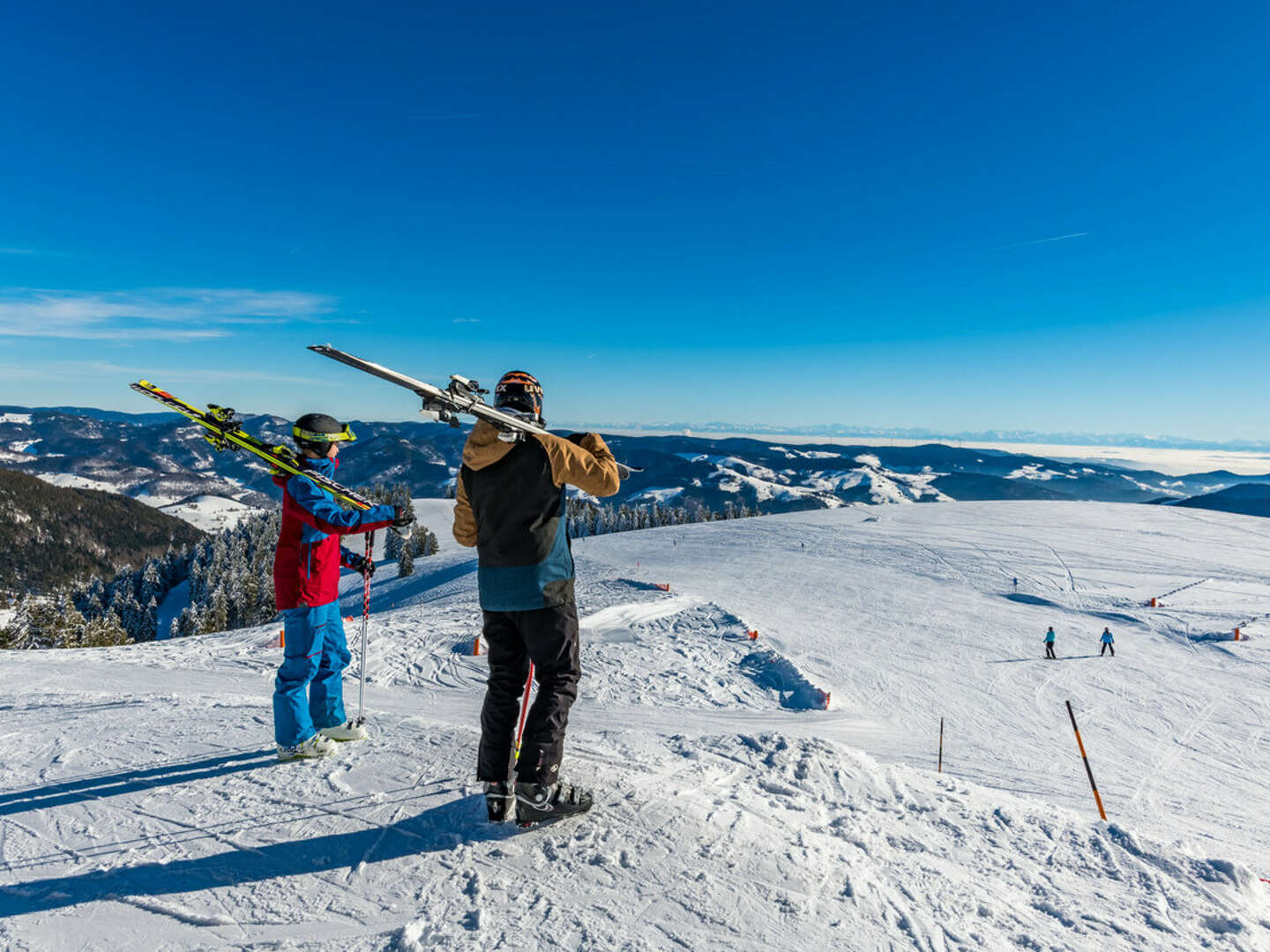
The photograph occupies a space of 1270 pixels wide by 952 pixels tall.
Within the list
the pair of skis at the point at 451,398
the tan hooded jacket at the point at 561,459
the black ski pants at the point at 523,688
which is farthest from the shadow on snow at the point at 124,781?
the pair of skis at the point at 451,398

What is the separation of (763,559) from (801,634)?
18.4 m

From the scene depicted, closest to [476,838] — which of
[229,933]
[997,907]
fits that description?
[229,933]

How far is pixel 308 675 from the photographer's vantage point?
17.6 feet

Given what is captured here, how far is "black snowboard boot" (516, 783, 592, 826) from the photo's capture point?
3979 mm

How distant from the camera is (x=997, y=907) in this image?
3.47m

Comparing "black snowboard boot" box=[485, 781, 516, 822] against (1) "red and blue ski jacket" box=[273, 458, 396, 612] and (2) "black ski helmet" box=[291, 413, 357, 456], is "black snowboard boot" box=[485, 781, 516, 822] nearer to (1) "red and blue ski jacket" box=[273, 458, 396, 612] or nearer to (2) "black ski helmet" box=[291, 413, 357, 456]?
(1) "red and blue ski jacket" box=[273, 458, 396, 612]

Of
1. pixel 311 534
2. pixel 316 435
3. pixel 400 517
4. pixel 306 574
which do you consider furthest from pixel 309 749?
pixel 316 435

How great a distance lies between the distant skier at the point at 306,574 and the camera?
16.6 ft

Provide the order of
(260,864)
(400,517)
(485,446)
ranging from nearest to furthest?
1. (260,864)
2. (485,446)
3. (400,517)

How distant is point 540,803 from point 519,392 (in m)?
2.71

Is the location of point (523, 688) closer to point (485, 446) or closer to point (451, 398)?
point (485, 446)

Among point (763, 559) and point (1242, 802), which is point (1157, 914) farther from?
point (763, 559)

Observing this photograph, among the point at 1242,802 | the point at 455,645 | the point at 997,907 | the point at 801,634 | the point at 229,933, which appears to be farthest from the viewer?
the point at 801,634

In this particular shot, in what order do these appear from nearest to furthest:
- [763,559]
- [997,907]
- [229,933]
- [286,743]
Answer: [229,933] < [997,907] < [286,743] < [763,559]
